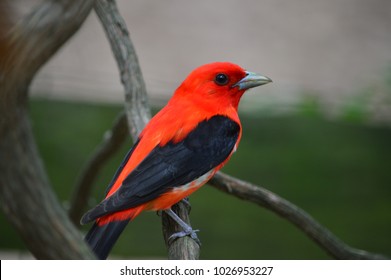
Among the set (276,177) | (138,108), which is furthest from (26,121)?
(276,177)

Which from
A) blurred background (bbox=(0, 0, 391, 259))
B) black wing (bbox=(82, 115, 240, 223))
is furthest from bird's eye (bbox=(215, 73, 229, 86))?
blurred background (bbox=(0, 0, 391, 259))

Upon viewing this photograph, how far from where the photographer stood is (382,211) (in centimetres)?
369

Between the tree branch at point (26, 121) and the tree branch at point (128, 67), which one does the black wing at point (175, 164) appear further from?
the tree branch at point (26, 121)

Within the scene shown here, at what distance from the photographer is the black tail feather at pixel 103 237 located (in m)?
1.98

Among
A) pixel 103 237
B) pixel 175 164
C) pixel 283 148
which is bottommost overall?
pixel 283 148

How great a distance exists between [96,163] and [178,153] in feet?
3.19

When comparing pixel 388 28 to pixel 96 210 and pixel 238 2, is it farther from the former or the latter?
pixel 96 210

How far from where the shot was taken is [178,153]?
2.24 m

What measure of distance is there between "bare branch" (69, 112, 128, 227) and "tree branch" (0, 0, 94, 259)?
1.54m

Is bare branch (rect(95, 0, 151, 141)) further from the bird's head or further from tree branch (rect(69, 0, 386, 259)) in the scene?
the bird's head

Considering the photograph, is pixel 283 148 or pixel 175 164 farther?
pixel 283 148

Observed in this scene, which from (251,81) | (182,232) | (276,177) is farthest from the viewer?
(276,177)

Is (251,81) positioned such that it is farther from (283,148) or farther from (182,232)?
(283,148)

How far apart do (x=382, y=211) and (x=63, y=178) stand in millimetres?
1810
